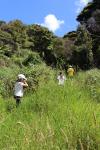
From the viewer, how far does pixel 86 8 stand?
47.8 meters

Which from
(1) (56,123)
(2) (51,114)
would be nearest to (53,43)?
(2) (51,114)

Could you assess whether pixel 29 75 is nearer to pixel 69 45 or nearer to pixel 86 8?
pixel 69 45

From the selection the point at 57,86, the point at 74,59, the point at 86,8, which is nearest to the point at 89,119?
the point at 57,86

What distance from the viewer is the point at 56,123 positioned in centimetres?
651

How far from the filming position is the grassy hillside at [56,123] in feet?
17.1

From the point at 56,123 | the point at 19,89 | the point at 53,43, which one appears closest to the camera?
the point at 56,123

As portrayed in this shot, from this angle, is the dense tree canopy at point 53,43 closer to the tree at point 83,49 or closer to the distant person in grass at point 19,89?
the tree at point 83,49

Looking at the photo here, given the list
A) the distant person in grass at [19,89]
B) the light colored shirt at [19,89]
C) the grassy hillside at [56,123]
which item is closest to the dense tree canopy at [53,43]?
the distant person in grass at [19,89]

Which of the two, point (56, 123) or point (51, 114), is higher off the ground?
point (51, 114)

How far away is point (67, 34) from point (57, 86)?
42.1m

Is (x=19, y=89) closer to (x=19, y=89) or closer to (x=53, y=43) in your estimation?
(x=19, y=89)

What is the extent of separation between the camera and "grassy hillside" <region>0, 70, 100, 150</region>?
17.1 feet

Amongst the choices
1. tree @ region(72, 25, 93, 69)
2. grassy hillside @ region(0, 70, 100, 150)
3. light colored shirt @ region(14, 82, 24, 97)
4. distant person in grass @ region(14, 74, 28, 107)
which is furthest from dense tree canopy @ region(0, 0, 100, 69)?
grassy hillside @ region(0, 70, 100, 150)

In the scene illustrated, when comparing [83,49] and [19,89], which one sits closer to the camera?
[19,89]
